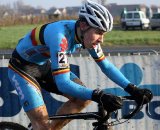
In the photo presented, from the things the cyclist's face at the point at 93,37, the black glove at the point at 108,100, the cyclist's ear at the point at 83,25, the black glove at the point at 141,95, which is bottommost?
the black glove at the point at 141,95

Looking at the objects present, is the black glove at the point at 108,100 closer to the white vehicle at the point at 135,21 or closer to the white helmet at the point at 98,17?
the white helmet at the point at 98,17

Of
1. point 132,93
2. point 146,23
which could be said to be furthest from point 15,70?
point 146,23

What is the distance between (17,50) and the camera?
5176 millimetres

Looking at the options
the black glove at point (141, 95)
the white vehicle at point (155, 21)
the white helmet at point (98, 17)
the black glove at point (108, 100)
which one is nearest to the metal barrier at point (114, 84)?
the black glove at point (141, 95)

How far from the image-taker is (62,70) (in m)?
4.50

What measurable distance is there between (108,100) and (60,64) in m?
0.61

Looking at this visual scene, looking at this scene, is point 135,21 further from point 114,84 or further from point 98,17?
point 98,17

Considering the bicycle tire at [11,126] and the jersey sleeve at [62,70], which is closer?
the jersey sleeve at [62,70]

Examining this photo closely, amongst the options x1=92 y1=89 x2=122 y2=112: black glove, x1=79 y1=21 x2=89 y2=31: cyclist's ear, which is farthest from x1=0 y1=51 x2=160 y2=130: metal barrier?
x1=92 y1=89 x2=122 y2=112: black glove

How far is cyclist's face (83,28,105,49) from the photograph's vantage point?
454cm

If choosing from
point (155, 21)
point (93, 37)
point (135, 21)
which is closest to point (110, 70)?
point (93, 37)

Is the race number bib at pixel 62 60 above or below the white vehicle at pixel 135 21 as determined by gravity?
above

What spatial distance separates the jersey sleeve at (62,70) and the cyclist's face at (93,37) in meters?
0.20

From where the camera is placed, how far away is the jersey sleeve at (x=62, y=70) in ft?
14.4
